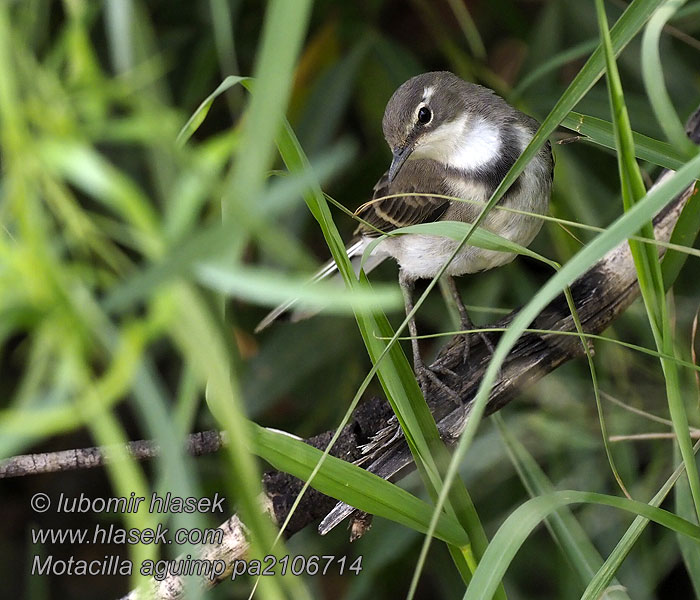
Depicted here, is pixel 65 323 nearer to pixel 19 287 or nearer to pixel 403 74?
pixel 19 287

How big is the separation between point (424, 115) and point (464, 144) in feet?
0.42

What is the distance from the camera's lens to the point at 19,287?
0.81 metres

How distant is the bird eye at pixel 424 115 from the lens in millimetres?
1969

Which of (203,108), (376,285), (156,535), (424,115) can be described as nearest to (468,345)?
(424,115)

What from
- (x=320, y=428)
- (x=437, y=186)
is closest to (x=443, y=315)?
(x=320, y=428)

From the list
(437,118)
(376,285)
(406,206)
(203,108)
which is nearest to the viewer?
(203,108)

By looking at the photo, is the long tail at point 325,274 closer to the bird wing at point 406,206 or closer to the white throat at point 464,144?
the bird wing at point 406,206

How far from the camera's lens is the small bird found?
192cm

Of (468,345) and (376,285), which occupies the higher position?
(468,345)

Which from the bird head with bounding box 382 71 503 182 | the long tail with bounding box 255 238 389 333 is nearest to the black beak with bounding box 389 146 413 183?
the bird head with bounding box 382 71 503 182

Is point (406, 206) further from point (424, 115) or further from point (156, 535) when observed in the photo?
point (156, 535)

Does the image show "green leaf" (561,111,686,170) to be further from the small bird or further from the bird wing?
the bird wing

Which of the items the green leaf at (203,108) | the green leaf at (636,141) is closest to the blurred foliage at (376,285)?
the green leaf at (203,108)

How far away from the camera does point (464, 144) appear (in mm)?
2049
